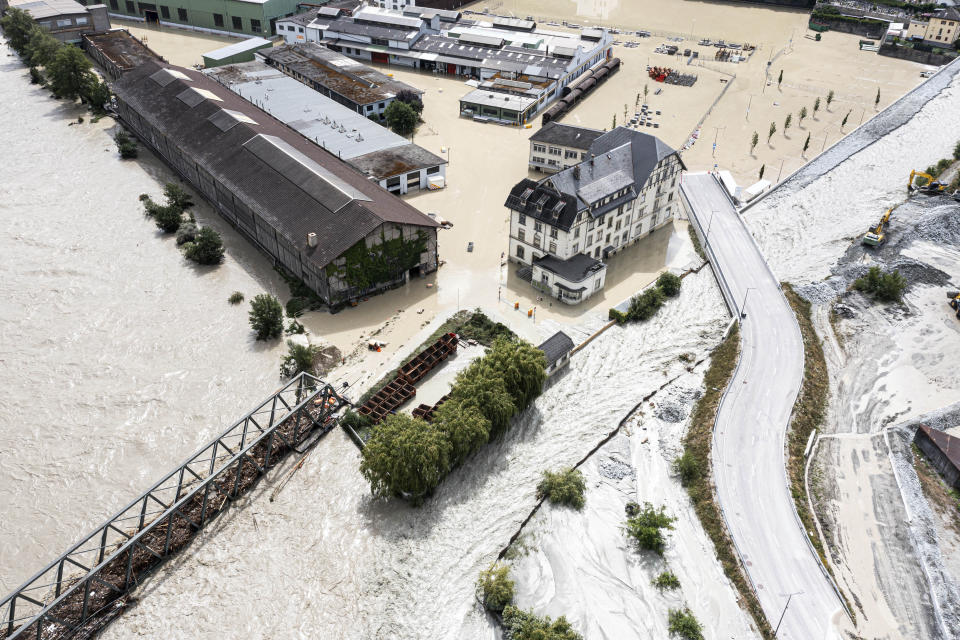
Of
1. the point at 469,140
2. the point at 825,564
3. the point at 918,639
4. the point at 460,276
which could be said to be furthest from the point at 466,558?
the point at 469,140

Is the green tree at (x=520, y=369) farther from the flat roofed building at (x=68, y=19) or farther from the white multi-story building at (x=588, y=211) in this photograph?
the flat roofed building at (x=68, y=19)

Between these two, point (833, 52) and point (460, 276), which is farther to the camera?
point (833, 52)

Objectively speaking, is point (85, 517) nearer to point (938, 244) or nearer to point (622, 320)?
point (622, 320)

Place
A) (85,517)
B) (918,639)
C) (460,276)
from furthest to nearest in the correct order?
(460,276), (85,517), (918,639)

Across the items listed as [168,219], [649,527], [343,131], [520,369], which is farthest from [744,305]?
[168,219]

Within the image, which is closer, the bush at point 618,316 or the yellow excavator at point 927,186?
the bush at point 618,316

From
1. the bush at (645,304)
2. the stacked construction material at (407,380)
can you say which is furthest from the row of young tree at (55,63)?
the bush at (645,304)

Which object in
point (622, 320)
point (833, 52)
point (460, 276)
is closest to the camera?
point (622, 320)
